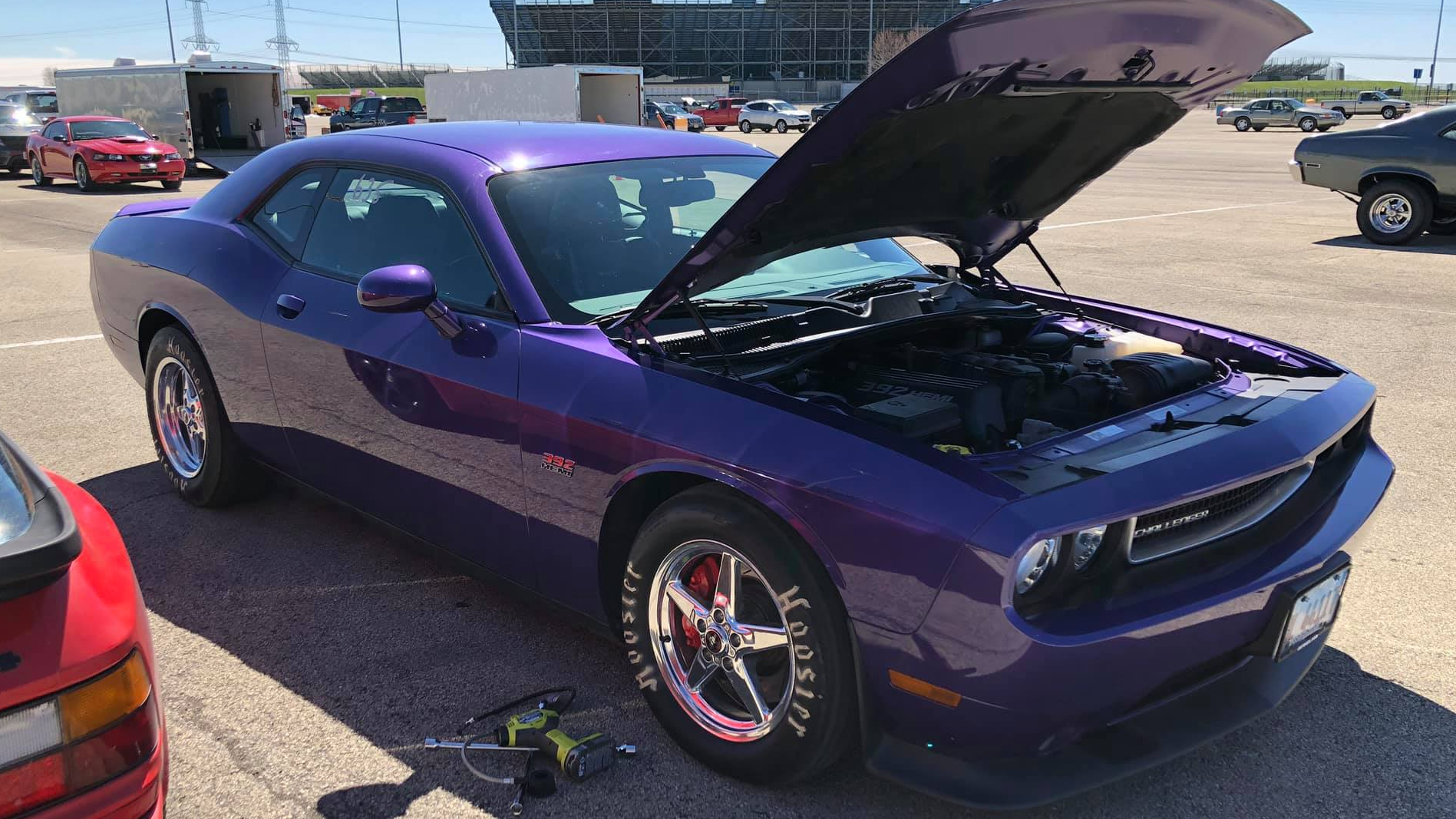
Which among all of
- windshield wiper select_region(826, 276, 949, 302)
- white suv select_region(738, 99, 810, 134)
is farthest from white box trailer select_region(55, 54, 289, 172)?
white suv select_region(738, 99, 810, 134)

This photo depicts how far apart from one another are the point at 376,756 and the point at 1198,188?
66.8 ft

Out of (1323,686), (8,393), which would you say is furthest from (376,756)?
(8,393)

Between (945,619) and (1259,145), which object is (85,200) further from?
(1259,145)

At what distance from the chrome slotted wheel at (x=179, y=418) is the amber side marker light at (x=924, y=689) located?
10.6ft

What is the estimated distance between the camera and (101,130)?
2173 centimetres

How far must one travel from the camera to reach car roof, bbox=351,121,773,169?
3.71 metres

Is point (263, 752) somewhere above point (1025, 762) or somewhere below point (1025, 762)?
below

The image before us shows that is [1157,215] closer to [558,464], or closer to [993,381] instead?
[993,381]

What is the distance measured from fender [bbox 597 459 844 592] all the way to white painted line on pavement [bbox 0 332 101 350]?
6.73 m

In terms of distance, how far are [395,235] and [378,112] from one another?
37984 millimetres

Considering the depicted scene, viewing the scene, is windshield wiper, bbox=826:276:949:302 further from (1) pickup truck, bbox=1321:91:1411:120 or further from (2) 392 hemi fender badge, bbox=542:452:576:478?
(1) pickup truck, bbox=1321:91:1411:120

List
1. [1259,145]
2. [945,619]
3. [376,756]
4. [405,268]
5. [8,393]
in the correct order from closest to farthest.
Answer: [945,619]
[376,756]
[405,268]
[8,393]
[1259,145]

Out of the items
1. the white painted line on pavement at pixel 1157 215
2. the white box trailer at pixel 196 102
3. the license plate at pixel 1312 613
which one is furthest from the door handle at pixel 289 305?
the white box trailer at pixel 196 102

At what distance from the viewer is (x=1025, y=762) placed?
93.0 inches
